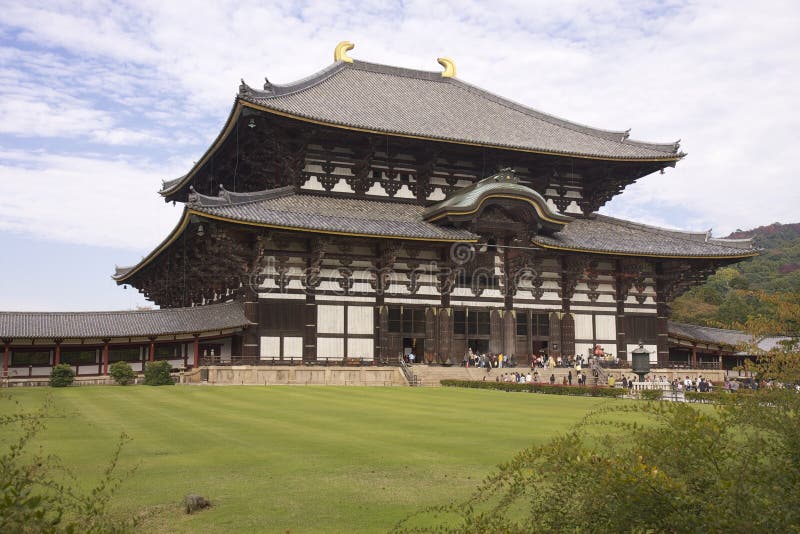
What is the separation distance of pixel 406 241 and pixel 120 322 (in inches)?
669

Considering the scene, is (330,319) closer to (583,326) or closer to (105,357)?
(105,357)

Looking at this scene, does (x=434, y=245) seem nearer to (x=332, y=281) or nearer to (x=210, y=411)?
(x=332, y=281)

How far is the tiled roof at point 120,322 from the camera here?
41094 millimetres

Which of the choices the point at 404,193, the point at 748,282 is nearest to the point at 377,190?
the point at 404,193

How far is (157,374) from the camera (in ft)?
120

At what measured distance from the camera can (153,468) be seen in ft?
49.0

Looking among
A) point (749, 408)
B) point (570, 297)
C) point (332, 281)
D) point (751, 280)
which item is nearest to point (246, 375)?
point (332, 281)

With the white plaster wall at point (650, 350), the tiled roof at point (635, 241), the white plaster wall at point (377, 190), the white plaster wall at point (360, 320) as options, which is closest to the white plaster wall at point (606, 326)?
the white plaster wall at point (650, 350)

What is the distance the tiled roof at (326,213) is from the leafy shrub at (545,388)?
9176 mm

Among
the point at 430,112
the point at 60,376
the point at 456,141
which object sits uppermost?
the point at 430,112

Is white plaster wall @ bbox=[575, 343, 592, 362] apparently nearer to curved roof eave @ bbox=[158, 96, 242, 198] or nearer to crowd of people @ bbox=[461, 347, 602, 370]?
crowd of people @ bbox=[461, 347, 602, 370]

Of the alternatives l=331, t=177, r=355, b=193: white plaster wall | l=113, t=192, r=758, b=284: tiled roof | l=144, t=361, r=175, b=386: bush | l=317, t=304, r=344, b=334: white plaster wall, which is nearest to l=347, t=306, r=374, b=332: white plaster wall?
l=317, t=304, r=344, b=334: white plaster wall

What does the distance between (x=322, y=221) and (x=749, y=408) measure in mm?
35653

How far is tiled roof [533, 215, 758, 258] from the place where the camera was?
49812 millimetres
